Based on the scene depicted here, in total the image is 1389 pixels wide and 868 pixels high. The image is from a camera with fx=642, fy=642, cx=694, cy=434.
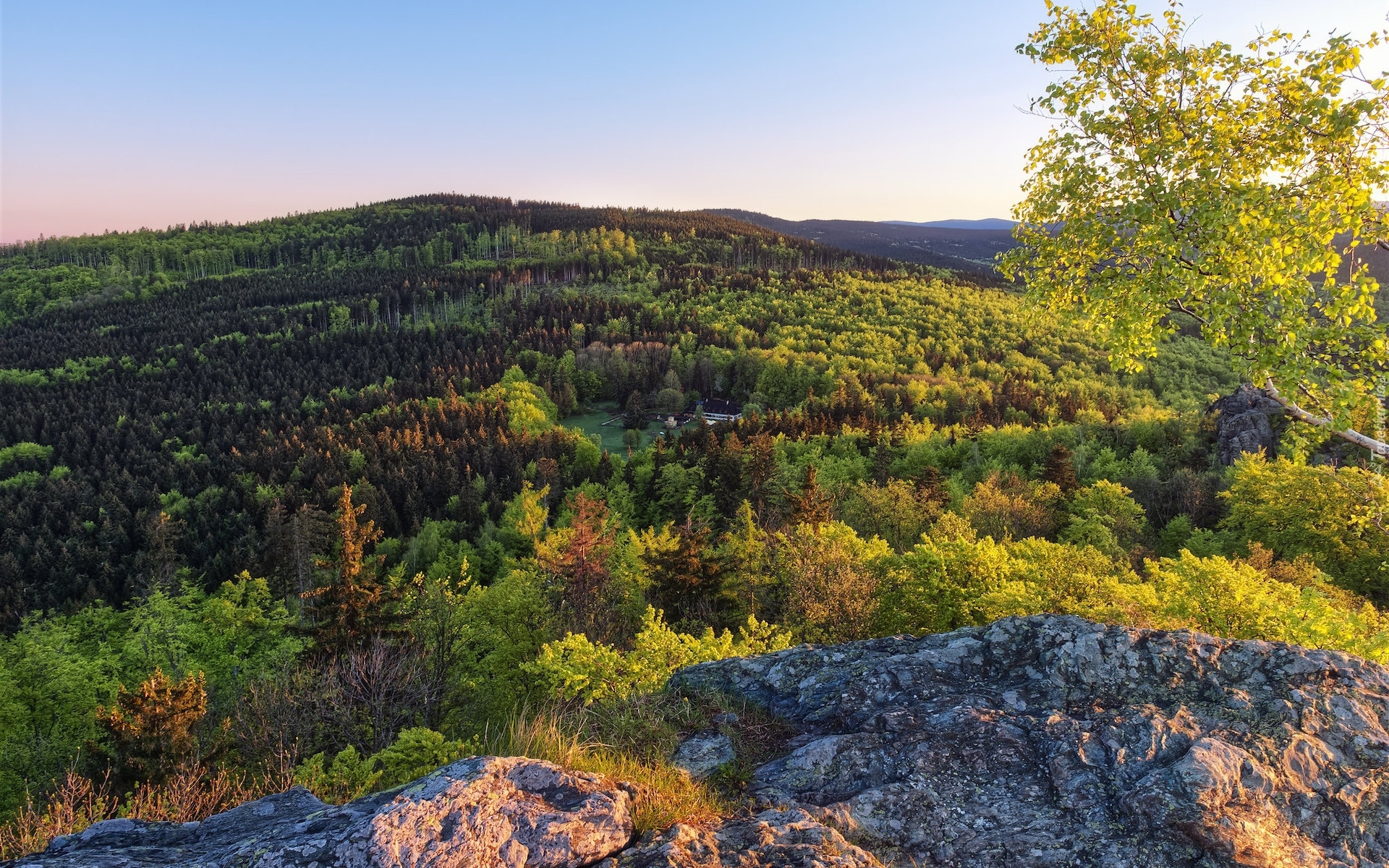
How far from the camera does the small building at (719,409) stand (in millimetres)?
120856

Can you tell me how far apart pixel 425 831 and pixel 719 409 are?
399 ft

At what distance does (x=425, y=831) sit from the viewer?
4891 mm

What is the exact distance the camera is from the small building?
121 meters

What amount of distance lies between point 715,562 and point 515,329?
130671 mm

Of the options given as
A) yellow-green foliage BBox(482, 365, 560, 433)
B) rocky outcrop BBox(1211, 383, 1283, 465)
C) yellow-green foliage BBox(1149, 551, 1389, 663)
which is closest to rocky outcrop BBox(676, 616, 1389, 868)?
yellow-green foliage BBox(1149, 551, 1389, 663)

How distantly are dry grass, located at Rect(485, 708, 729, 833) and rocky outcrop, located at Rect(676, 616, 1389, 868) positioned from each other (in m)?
0.92

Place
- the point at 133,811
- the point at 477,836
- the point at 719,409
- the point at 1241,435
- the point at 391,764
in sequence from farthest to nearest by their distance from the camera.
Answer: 1. the point at 719,409
2. the point at 1241,435
3. the point at 391,764
4. the point at 133,811
5. the point at 477,836

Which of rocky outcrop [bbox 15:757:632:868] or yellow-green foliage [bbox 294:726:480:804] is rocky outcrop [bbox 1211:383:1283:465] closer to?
yellow-green foliage [bbox 294:726:480:804]

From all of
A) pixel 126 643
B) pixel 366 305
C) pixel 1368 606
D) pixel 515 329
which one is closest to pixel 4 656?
pixel 126 643

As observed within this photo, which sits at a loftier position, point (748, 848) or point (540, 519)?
point (748, 848)

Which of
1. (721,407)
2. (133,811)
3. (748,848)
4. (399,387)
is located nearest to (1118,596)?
(748,848)

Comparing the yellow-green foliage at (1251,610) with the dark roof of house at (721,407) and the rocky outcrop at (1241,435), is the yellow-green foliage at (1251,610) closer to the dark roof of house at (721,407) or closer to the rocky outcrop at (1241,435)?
the rocky outcrop at (1241,435)

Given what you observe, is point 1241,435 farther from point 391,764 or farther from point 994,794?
point 391,764

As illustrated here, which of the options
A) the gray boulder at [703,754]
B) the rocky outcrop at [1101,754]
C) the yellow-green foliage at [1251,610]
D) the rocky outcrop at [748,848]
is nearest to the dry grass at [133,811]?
the gray boulder at [703,754]
